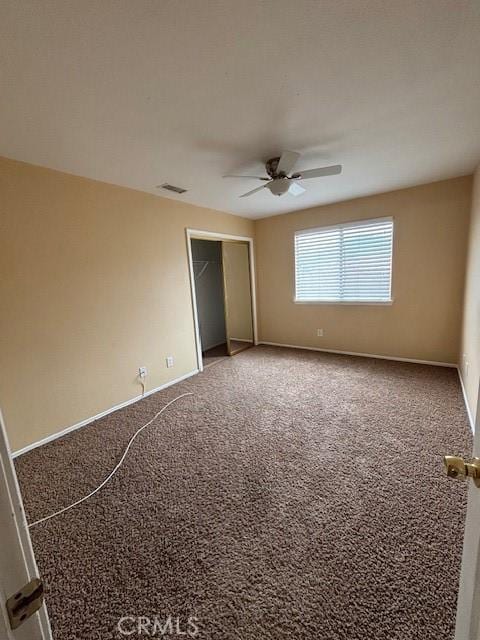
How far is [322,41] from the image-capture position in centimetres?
121

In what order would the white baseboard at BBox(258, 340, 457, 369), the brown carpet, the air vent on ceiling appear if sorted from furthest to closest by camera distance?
the white baseboard at BBox(258, 340, 457, 369) < the air vent on ceiling < the brown carpet

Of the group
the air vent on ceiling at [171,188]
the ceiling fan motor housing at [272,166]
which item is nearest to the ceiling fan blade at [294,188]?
the ceiling fan motor housing at [272,166]

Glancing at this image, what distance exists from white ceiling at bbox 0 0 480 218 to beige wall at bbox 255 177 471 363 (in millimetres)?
895

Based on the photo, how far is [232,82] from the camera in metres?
1.43

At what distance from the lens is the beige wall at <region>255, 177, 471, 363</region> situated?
320 cm

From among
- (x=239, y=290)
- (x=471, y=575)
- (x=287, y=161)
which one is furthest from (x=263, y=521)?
(x=239, y=290)

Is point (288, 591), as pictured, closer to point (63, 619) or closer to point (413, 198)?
point (63, 619)

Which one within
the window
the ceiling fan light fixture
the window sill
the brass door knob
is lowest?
the window sill

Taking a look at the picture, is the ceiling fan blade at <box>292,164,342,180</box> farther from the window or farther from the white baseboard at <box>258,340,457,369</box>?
the white baseboard at <box>258,340,457,369</box>

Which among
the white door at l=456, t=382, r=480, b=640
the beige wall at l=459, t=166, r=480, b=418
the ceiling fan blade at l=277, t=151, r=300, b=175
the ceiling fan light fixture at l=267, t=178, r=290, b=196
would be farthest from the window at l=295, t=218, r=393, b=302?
the white door at l=456, t=382, r=480, b=640

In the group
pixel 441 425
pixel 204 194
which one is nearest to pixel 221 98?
pixel 204 194

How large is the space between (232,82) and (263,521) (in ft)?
7.78

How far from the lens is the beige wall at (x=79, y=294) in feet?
6.97

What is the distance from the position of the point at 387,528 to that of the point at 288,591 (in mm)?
614
